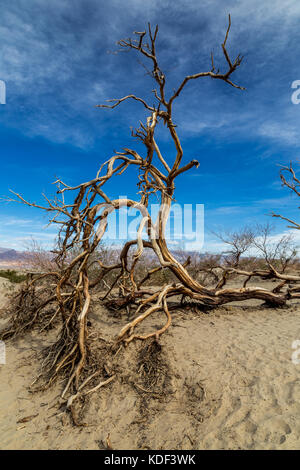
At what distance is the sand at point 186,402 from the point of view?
3.00 metres

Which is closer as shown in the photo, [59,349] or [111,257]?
[59,349]

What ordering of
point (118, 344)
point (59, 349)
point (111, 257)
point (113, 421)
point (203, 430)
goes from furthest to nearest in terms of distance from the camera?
1. point (111, 257)
2. point (59, 349)
3. point (118, 344)
4. point (113, 421)
5. point (203, 430)

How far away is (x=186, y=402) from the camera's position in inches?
140

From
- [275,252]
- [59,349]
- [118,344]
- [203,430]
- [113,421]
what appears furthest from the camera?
[275,252]

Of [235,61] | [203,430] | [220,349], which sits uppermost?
[235,61]

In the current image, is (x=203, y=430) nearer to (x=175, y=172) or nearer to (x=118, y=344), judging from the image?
(x=118, y=344)

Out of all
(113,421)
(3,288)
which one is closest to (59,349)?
(113,421)

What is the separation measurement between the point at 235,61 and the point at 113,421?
578 cm

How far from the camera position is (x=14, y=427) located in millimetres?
→ 3670

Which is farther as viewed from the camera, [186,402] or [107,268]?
[107,268]

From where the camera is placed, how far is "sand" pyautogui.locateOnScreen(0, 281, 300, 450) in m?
3.00

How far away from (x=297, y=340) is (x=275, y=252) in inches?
426

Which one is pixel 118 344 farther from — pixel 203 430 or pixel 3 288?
pixel 3 288

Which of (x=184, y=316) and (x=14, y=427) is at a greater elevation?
(x=184, y=316)
